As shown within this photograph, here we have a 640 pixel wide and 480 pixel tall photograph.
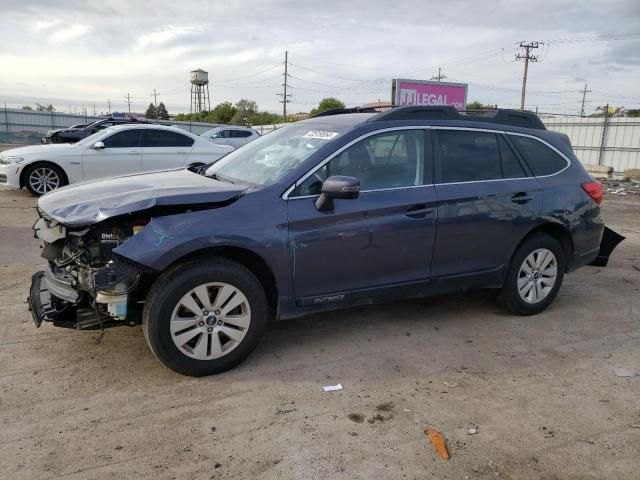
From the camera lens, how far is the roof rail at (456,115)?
4.34 metres

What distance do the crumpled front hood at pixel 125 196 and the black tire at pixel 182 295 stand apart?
0.43 meters

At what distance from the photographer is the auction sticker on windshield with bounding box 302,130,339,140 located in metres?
4.14

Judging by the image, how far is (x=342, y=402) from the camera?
3396mm

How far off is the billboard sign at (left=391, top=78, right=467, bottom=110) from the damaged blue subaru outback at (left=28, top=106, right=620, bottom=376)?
25.8 ft

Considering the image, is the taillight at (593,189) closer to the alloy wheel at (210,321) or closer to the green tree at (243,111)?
the alloy wheel at (210,321)

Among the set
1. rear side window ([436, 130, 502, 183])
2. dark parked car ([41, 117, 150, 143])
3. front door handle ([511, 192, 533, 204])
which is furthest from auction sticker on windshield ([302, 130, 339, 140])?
dark parked car ([41, 117, 150, 143])

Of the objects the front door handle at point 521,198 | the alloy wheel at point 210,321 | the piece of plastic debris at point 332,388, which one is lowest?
the piece of plastic debris at point 332,388

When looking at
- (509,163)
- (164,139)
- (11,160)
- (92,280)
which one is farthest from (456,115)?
(11,160)

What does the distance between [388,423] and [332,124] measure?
2.38 metres

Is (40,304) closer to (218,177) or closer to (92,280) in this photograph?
(92,280)

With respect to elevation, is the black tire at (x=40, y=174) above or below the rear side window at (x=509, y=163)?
below

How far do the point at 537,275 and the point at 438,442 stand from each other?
2545 millimetres

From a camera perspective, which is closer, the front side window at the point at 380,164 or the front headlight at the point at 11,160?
the front side window at the point at 380,164

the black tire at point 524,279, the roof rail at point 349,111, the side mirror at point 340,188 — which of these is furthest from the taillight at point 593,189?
the side mirror at point 340,188
